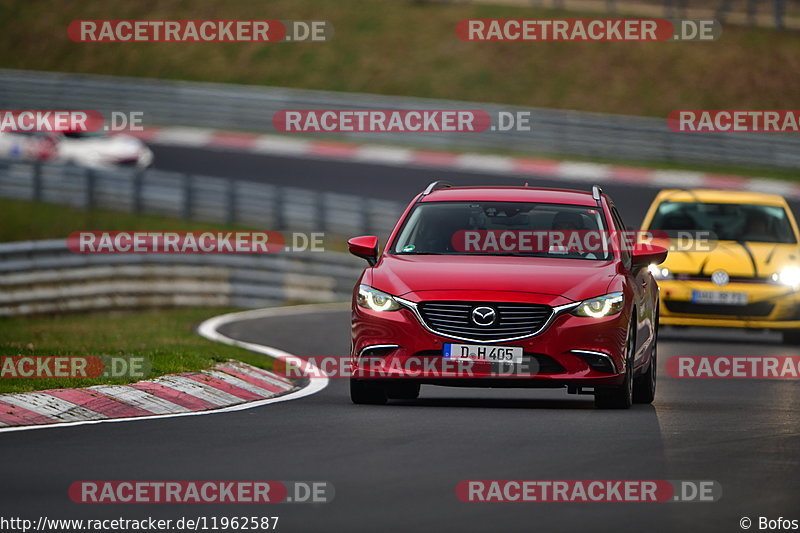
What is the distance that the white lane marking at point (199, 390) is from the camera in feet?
43.8

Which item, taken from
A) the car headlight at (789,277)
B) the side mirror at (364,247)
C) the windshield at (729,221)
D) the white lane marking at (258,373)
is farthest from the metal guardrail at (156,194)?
the side mirror at (364,247)

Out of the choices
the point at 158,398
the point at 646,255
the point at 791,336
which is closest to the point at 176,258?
the point at 791,336

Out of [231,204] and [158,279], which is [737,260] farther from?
[231,204]

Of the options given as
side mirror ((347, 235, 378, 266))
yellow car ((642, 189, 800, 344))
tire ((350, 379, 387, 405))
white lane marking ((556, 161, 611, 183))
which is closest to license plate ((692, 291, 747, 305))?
A: yellow car ((642, 189, 800, 344))

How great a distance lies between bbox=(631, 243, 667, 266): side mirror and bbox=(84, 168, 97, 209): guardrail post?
2156 centimetres

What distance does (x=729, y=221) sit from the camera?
20.6 metres

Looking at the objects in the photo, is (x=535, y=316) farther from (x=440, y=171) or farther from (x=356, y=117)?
(x=356, y=117)

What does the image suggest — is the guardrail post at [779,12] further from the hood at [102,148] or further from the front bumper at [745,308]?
the front bumper at [745,308]

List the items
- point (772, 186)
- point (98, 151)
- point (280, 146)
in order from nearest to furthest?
point (772, 186)
point (98, 151)
point (280, 146)

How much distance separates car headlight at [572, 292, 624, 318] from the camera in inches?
485

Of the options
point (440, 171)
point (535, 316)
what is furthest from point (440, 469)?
point (440, 171)

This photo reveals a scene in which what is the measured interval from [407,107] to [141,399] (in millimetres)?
31438

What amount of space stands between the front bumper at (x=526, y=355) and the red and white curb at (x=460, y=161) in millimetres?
26461

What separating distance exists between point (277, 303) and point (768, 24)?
30188mm
